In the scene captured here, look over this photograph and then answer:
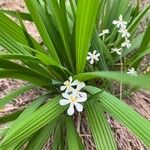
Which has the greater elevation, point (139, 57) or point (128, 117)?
point (139, 57)

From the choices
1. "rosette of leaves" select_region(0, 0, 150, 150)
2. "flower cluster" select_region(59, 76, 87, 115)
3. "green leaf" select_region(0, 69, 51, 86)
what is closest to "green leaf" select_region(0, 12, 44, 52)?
"rosette of leaves" select_region(0, 0, 150, 150)

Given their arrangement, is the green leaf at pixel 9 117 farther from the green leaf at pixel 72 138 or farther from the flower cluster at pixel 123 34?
the flower cluster at pixel 123 34

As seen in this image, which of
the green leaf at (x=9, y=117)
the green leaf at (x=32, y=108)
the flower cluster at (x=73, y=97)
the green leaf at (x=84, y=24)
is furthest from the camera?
the green leaf at (x=9, y=117)

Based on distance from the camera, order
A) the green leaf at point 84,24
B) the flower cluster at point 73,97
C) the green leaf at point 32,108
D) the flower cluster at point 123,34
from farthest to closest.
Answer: the flower cluster at point 123,34
the green leaf at point 32,108
the flower cluster at point 73,97
the green leaf at point 84,24

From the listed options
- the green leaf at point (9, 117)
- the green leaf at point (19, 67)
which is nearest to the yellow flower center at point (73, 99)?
the green leaf at point (19, 67)

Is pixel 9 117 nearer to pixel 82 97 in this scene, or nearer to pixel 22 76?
pixel 22 76

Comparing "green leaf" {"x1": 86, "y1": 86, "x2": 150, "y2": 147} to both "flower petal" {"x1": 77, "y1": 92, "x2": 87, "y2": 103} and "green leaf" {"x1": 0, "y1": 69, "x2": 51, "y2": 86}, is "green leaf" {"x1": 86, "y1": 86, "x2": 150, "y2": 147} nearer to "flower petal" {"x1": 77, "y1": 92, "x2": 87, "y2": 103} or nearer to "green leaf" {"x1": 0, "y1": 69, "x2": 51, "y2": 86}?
"flower petal" {"x1": 77, "y1": 92, "x2": 87, "y2": 103}

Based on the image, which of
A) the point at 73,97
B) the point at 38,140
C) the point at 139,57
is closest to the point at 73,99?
the point at 73,97
